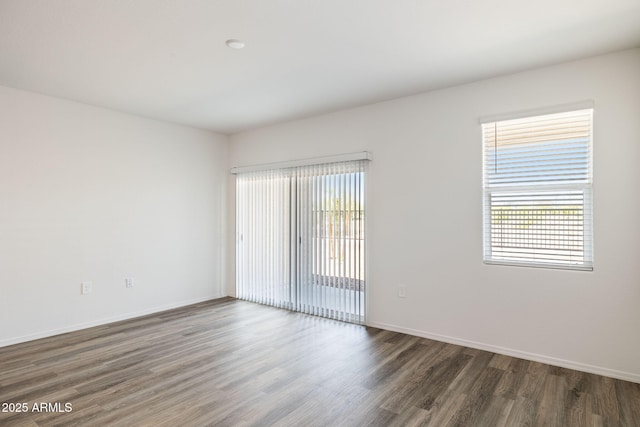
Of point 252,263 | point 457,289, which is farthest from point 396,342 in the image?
point 252,263

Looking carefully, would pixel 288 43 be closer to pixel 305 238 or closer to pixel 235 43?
pixel 235 43

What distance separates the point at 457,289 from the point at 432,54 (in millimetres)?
2205

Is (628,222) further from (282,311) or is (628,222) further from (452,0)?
(282,311)

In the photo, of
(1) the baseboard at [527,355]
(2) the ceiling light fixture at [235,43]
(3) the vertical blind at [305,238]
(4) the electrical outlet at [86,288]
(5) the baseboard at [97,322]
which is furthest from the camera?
(3) the vertical blind at [305,238]

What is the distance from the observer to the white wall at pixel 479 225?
283 cm

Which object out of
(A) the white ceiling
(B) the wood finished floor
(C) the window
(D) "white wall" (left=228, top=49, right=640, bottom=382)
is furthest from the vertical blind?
(C) the window

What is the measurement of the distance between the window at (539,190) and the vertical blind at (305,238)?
1421mm

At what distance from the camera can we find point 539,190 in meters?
3.16

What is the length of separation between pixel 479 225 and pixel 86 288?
435cm

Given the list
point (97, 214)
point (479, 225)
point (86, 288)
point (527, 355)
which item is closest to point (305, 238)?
point (479, 225)

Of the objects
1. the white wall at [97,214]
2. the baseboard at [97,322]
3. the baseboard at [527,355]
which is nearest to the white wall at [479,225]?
the baseboard at [527,355]

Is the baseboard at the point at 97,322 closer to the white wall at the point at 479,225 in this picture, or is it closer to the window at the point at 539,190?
the white wall at the point at 479,225

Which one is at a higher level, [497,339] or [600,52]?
[600,52]

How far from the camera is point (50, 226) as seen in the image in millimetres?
3838
